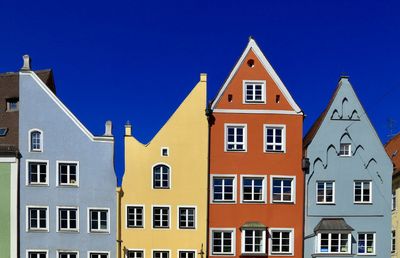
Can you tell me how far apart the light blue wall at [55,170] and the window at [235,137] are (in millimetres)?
8457

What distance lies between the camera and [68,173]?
3394cm

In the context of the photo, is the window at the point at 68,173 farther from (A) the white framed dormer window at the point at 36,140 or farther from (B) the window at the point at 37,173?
(A) the white framed dormer window at the point at 36,140

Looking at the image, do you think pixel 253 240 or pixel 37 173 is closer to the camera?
pixel 37 173

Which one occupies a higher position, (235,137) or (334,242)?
(235,137)

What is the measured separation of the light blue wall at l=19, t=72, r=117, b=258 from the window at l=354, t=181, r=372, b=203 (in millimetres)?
17662

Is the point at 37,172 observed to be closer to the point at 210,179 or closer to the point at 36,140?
the point at 36,140

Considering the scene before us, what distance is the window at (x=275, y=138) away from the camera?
34.9 meters

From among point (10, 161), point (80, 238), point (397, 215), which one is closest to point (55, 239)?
point (80, 238)

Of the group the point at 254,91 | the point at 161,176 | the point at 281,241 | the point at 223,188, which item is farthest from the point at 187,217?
the point at 254,91

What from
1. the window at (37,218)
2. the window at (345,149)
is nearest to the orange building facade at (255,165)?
the window at (345,149)

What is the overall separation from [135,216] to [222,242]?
6.56 metres

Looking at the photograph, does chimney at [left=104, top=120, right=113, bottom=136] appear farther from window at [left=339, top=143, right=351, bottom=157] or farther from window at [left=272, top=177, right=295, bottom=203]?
window at [left=339, top=143, right=351, bottom=157]

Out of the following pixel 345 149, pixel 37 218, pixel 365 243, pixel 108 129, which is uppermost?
pixel 108 129

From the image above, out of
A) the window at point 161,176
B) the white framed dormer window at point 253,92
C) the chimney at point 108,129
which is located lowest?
the window at point 161,176
